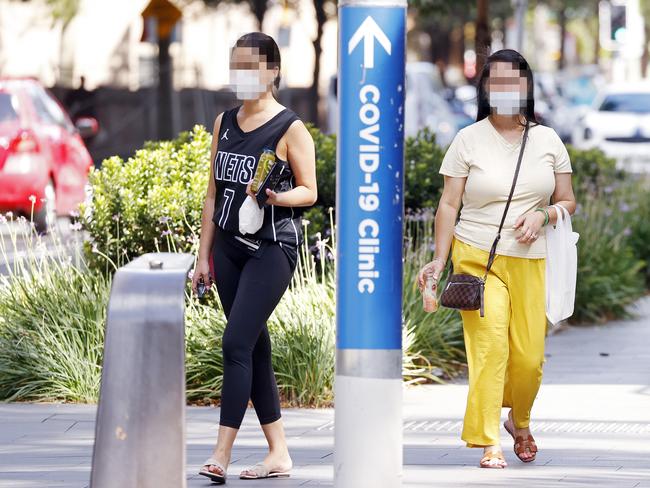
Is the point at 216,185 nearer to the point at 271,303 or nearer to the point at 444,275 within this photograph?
the point at 271,303

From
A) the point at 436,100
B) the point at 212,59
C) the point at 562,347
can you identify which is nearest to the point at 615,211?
the point at 562,347

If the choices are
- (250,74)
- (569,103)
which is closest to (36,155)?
(250,74)

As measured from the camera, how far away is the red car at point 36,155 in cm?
1611

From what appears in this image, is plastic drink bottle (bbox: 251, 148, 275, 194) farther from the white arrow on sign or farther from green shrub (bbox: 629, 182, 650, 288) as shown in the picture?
green shrub (bbox: 629, 182, 650, 288)

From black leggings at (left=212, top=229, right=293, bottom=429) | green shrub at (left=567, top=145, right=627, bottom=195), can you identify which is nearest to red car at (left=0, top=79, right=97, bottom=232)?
green shrub at (left=567, top=145, right=627, bottom=195)

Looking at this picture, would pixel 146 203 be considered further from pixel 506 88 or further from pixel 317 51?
pixel 317 51

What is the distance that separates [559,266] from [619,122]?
21896mm

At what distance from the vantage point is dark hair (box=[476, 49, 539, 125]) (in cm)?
605

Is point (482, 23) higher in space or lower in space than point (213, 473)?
higher

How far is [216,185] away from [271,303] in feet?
1.83

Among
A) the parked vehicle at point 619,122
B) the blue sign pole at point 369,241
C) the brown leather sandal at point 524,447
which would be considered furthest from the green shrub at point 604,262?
the parked vehicle at point 619,122

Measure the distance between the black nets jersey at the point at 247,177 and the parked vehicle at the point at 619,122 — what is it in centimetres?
2084

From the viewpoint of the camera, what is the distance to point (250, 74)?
231 inches

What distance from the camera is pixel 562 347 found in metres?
9.93
